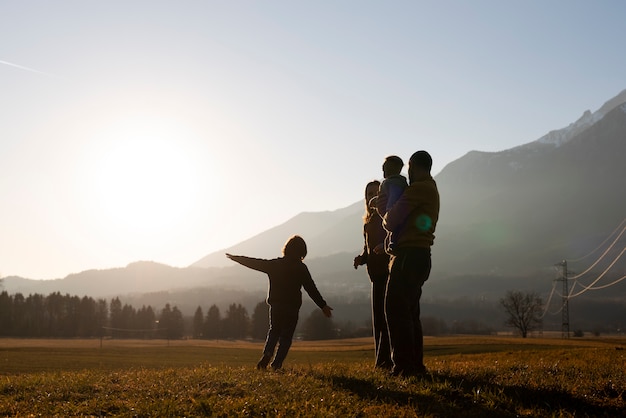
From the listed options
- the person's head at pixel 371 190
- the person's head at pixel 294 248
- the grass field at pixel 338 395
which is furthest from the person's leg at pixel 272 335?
the person's head at pixel 371 190

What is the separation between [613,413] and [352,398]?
9.09ft

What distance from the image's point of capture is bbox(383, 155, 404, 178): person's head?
9383 millimetres

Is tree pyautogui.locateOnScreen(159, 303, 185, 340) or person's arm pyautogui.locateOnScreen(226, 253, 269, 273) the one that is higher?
person's arm pyautogui.locateOnScreen(226, 253, 269, 273)

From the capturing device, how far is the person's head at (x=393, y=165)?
9.38 meters

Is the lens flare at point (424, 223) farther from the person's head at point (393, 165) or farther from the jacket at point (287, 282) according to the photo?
the jacket at point (287, 282)

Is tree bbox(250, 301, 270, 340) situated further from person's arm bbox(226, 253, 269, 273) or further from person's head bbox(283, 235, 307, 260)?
person's head bbox(283, 235, 307, 260)

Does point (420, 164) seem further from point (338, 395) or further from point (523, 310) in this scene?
point (523, 310)

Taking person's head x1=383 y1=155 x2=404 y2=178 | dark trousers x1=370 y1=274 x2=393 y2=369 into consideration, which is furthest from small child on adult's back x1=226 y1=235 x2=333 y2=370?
person's head x1=383 y1=155 x2=404 y2=178

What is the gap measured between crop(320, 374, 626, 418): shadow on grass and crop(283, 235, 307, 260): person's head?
4.21 m

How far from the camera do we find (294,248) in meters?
11.7

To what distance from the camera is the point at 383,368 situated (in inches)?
387

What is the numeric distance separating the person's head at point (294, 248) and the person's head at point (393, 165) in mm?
2972

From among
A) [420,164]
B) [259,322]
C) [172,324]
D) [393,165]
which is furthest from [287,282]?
[172,324]

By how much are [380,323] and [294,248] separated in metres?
2.46
